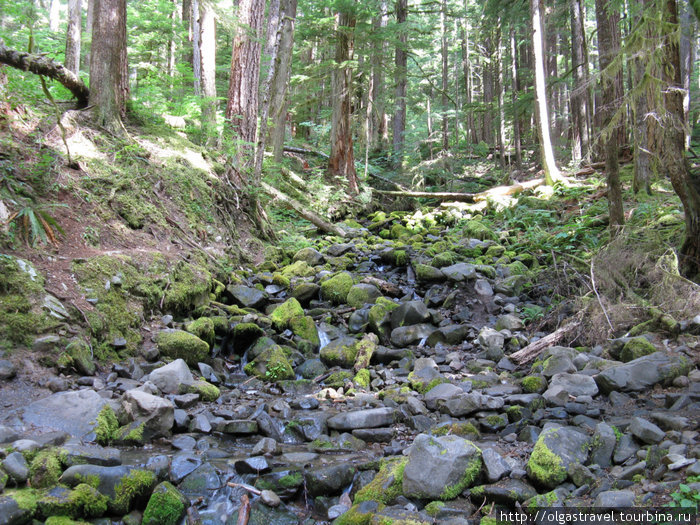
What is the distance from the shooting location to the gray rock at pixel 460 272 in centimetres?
974

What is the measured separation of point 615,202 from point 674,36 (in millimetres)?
3231

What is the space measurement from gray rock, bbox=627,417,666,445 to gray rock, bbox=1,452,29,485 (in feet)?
14.6

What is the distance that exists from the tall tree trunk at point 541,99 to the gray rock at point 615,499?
12195mm

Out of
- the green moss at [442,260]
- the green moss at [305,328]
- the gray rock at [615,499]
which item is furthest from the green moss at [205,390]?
the green moss at [442,260]

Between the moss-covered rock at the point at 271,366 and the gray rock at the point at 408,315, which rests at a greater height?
the gray rock at the point at 408,315

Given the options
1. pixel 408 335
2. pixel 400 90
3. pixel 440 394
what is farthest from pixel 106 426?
pixel 400 90

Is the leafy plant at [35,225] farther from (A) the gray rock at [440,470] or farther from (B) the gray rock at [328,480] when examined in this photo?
(A) the gray rock at [440,470]

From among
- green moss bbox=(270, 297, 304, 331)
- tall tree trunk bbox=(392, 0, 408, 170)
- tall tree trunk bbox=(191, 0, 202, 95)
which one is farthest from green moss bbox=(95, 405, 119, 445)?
tall tree trunk bbox=(392, 0, 408, 170)

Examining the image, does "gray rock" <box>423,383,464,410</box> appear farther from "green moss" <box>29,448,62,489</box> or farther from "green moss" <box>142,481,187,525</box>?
"green moss" <box>29,448,62,489</box>

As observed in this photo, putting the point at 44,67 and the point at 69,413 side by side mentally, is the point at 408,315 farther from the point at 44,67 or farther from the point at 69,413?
the point at 44,67

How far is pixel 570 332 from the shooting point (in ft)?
22.1

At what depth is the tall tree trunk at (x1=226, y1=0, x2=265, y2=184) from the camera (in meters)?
11.3

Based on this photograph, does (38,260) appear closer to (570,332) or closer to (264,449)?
(264,449)

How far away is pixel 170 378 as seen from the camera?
507 cm
